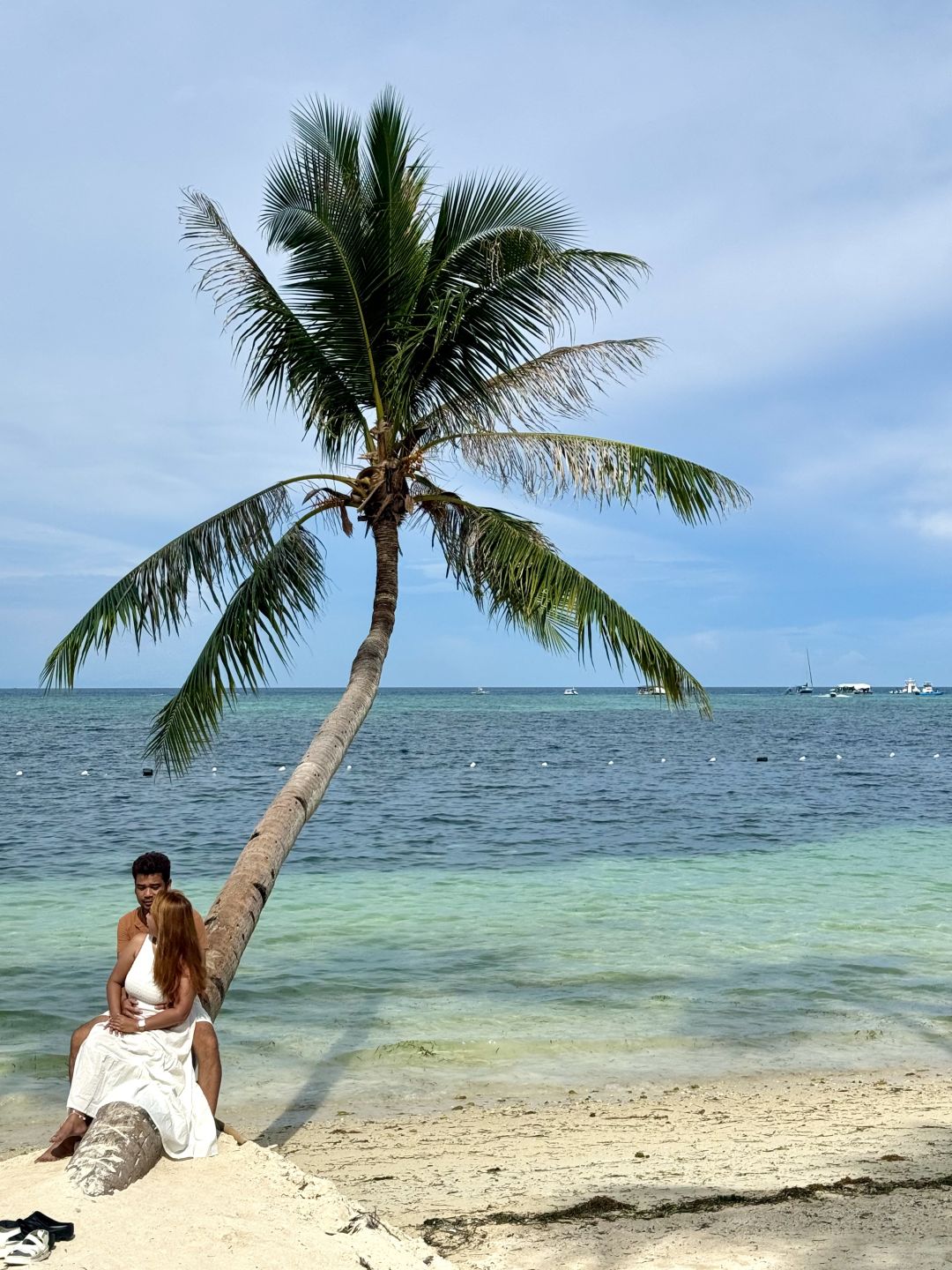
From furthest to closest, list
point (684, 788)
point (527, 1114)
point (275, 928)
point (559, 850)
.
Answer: point (684, 788)
point (559, 850)
point (275, 928)
point (527, 1114)

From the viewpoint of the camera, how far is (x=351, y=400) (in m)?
9.59

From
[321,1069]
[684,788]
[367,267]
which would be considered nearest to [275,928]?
[321,1069]

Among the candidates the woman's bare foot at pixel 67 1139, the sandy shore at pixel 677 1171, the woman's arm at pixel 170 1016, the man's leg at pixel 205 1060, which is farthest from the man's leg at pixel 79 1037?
the sandy shore at pixel 677 1171

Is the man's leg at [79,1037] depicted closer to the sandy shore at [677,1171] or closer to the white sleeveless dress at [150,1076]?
the white sleeveless dress at [150,1076]

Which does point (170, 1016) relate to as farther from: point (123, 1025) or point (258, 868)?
point (258, 868)

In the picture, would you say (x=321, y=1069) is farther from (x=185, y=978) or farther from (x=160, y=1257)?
(x=160, y=1257)

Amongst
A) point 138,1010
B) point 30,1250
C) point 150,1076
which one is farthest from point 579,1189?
point 30,1250

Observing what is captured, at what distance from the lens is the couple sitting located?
5.04 m

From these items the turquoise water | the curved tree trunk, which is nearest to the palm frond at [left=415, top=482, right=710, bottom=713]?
the curved tree trunk

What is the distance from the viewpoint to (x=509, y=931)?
48.0 feet

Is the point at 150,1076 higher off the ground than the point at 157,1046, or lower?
lower

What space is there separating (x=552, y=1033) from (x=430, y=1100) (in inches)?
76.9

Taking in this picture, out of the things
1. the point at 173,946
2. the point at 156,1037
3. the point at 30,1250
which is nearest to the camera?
the point at 30,1250

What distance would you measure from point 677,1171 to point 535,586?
422 centimetres
